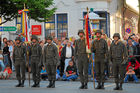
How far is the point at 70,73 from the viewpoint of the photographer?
1975cm

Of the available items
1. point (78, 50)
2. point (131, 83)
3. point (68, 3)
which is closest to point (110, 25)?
point (68, 3)

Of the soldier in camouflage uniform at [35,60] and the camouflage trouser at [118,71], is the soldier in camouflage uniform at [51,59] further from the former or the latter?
the camouflage trouser at [118,71]

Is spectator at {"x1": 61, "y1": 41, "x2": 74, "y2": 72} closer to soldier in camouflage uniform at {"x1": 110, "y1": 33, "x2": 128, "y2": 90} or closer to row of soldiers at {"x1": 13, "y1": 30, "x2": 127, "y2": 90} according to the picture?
row of soldiers at {"x1": 13, "y1": 30, "x2": 127, "y2": 90}

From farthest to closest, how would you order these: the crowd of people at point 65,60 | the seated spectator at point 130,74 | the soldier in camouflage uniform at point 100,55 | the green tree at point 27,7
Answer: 1. the green tree at point 27,7
2. the seated spectator at point 130,74
3. the crowd of people at point 65,60
4. the soldier in camouflage uniform at point 100,55

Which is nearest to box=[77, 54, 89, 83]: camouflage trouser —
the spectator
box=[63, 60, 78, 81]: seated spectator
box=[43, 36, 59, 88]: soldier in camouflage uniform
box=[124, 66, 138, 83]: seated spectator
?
box=[43, 36, 59, 88]: soldier in camouflage uniform

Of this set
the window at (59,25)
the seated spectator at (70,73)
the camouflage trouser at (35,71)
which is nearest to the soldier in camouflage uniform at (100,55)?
the camouflage trouser at (35,71)

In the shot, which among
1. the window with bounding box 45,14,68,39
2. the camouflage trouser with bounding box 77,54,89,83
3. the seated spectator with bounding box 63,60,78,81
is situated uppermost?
the window with bounding box 45,14,68,39

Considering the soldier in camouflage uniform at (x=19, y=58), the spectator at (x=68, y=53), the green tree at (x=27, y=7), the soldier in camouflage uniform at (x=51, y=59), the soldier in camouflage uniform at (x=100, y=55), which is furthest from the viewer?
the green tree at (x=27, y=7)

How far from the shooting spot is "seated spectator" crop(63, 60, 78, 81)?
772 inches

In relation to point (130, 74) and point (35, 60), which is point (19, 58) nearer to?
point (35, 60)

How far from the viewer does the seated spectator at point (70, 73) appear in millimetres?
19609

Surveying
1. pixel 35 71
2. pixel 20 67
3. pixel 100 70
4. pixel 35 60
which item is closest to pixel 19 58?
pixel 20 67

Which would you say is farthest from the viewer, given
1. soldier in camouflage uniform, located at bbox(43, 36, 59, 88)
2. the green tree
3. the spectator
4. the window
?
the window

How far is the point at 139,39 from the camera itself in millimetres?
20094
